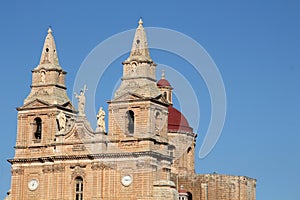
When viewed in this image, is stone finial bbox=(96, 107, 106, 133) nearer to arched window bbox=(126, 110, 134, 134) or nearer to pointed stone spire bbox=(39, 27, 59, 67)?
arched window bbox=(126, 110, 134, 134)

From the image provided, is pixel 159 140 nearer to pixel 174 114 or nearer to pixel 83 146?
pixel 83 146

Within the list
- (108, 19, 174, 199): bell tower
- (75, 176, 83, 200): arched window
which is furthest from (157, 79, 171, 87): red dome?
(75, 176, 83, 200): arched window

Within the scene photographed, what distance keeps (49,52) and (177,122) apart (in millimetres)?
15448

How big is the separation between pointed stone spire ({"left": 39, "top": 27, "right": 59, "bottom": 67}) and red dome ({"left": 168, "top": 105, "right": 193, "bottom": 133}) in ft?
45.5

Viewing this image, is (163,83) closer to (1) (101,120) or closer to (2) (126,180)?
(1) (101,120)

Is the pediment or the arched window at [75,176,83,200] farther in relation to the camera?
the pediment

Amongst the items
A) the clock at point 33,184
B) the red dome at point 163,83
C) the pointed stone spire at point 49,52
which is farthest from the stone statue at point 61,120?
the red dome at point 163,83

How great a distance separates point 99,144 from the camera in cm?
7500

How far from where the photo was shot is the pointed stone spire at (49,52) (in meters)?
79.9

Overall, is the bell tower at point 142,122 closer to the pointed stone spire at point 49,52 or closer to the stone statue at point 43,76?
the pointed stone spire at point 49,52

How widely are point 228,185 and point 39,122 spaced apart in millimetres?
17407

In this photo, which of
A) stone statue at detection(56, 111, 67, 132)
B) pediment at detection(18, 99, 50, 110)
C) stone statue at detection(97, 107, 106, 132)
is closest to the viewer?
stone statue at detection(97, 107, 106, 132)

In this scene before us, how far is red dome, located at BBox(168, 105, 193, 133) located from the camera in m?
88.1

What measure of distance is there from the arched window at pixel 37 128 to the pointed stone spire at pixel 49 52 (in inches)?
196
